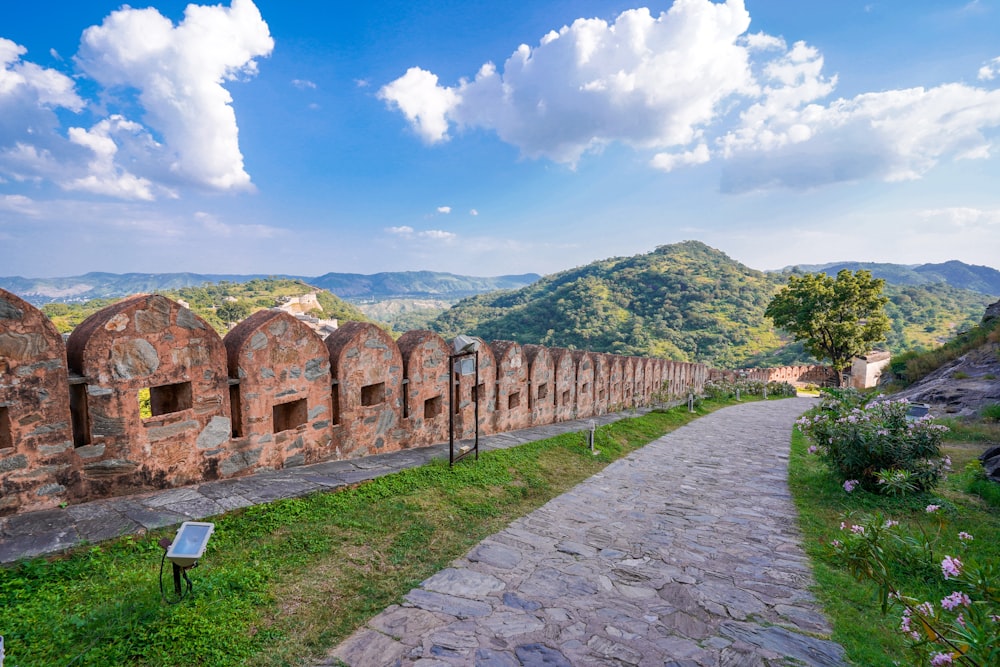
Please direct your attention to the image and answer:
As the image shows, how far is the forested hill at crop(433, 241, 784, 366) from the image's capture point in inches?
2115

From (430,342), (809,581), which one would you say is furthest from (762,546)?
(430,342)

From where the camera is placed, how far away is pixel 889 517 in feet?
16.2

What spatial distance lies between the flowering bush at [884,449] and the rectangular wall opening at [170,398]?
7415 mm

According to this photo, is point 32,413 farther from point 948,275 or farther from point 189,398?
point 948,275

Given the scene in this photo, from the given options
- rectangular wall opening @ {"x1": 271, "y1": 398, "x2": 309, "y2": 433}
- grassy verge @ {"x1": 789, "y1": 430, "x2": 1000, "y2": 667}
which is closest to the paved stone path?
grassy verge @ {"x1": 789, "y1": 430, "x2": 1000, "y2": 667}

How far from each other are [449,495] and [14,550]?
3.27 m

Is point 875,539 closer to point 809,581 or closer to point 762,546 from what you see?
point 809,581

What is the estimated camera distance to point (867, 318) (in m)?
24.8

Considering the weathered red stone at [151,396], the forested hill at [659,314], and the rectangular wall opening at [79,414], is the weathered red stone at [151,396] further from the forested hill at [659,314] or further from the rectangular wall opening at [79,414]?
the forested hill at [659,314]

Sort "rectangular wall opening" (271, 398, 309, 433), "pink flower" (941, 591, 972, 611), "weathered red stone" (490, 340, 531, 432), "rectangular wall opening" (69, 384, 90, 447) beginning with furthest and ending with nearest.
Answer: "weathered red stone" (490, 340, 531, 432) → "rectangular wall opening" (271, 398, 309, 433) → "rectangular wall opening" (69, 384, 90, 447) → "pink flower" (941, 591, 972, 611)

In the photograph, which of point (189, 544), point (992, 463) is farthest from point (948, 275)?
point (189, 544)

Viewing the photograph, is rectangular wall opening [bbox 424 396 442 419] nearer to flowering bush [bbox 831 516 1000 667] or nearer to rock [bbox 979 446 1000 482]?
flowering bush [bbox 831 516 1000 667]

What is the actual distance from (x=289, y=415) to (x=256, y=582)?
2.38m

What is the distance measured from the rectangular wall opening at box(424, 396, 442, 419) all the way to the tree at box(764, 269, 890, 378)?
26.5 m
